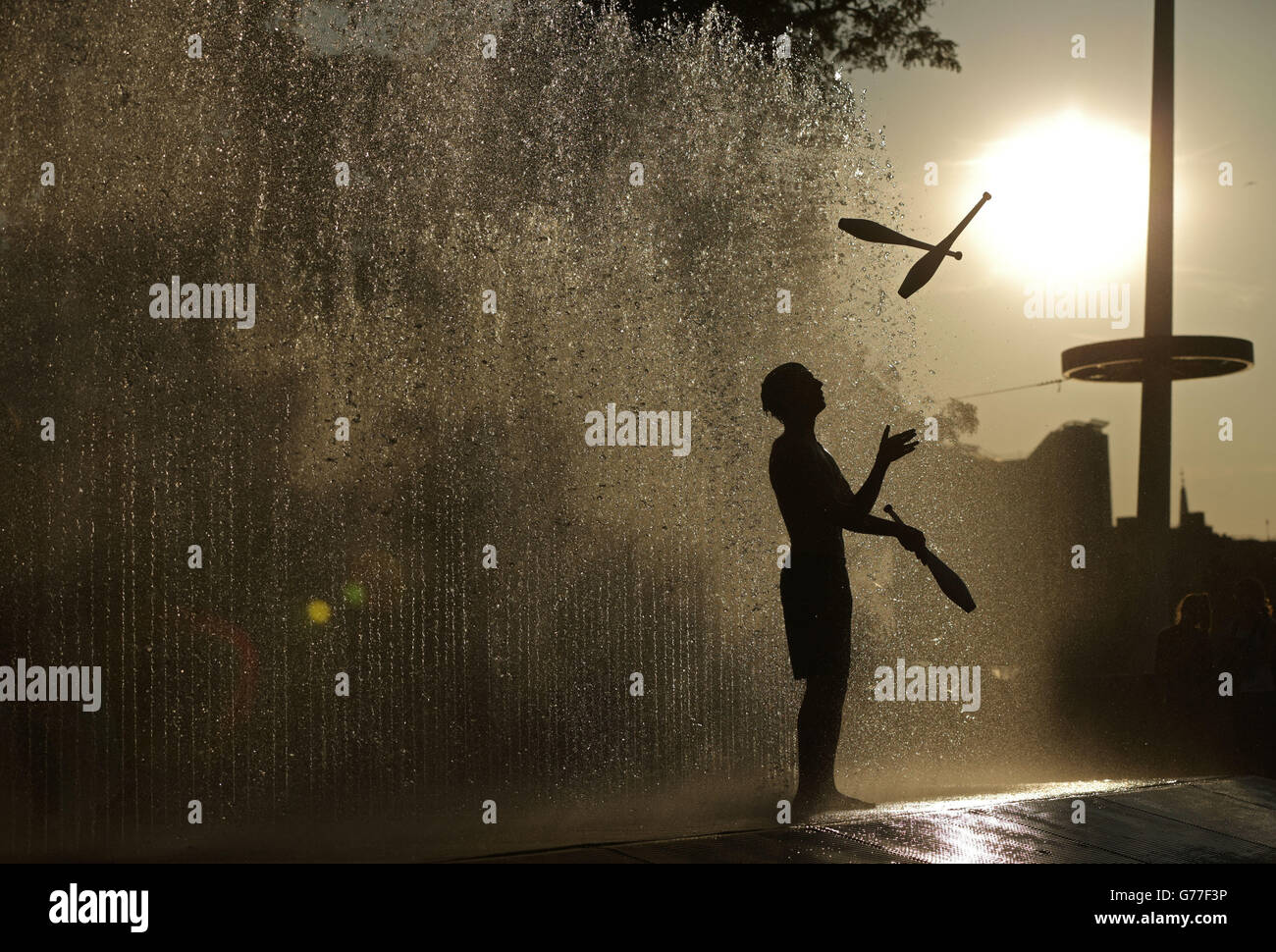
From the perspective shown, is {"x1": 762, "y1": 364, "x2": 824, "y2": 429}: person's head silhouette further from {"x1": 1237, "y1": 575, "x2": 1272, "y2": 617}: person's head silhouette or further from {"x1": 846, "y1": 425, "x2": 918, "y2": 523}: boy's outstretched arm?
{"x1": 1237, "y1": 575, "x2": 1272, "y2": 617}: person's head silhouette

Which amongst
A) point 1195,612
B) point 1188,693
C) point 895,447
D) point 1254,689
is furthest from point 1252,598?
point 895,447

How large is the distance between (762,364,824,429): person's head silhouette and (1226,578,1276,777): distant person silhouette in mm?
4245

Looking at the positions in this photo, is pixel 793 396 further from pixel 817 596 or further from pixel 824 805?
pixel 824 805

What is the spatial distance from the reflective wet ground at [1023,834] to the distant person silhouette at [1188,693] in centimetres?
175

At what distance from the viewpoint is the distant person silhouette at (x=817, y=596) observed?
19.4 ft

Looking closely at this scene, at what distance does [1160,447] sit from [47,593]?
9323 millimetres

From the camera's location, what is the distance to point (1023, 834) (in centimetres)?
544

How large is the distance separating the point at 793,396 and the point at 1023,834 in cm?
195

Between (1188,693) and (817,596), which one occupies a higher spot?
(817,596)

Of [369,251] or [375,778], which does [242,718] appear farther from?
[369,251]

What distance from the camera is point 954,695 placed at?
10688 millimetres

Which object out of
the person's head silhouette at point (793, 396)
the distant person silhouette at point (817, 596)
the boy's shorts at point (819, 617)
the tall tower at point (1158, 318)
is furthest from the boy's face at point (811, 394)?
the tall tower at point (1158, 318)

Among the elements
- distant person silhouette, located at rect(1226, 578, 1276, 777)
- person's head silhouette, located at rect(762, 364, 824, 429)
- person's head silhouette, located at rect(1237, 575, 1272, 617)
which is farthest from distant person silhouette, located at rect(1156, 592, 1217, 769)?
person's head silhouette, located at rect(762, 364, 824, 429)
